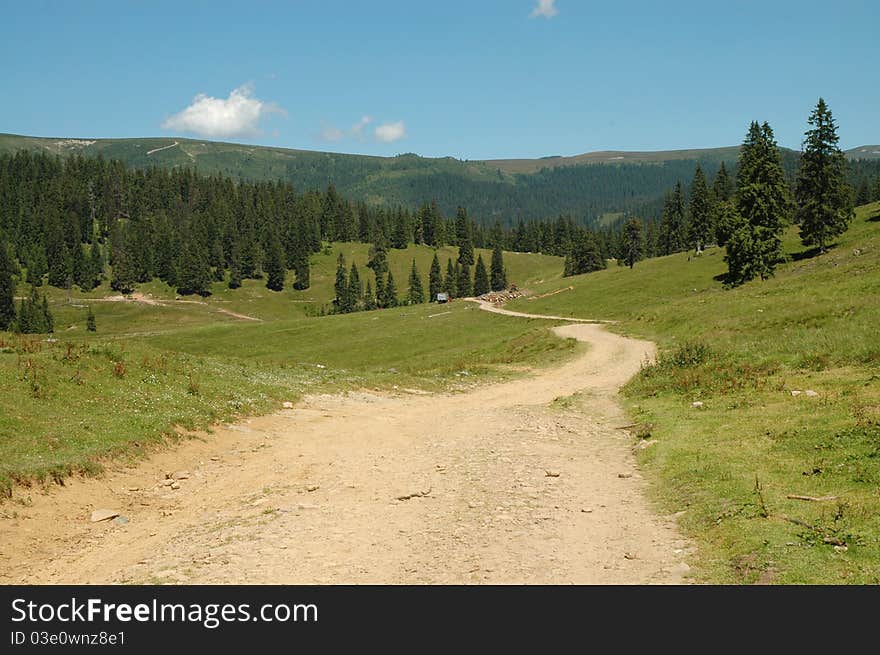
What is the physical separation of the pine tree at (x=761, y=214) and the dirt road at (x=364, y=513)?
55.1 meters

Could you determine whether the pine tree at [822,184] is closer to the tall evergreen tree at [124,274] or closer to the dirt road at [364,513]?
the dirt road at [364,513]

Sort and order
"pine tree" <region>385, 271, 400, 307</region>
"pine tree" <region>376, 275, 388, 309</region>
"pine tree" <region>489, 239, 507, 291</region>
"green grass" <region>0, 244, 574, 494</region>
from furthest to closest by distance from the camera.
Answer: "pine tree" <region>489, 239, 507, 291</region> < "pine tree" <region>376, 275, 388, 309</region> < "pine tree" <region>385, 271, 400, 307</region> < "green grass" <region>0, 244, 574, 494</region>

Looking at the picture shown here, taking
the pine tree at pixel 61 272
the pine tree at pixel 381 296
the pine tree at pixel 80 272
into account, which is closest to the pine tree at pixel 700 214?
the pine tree at pixel 381 296

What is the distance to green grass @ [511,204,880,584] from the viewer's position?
8641mm

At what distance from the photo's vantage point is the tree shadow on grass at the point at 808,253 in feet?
252

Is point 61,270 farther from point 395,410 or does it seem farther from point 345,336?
point 395,410

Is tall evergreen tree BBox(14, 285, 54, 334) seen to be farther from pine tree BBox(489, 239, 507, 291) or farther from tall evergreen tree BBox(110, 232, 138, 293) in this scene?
pine tree BBox(489, 239, 507, 291)

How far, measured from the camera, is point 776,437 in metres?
14.2

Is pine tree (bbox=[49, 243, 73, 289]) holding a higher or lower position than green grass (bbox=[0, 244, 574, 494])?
higher

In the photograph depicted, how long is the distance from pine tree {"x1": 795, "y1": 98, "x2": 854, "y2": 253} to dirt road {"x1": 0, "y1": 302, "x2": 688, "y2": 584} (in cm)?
6999

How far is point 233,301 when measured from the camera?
639ft

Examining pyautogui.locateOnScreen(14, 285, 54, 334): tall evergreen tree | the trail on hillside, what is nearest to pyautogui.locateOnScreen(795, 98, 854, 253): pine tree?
the trail on hillside

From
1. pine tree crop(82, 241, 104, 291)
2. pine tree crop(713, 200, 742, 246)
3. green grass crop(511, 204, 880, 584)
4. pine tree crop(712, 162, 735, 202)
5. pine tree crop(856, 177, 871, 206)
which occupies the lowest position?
green grass crop(511, 204, 880, 584)
